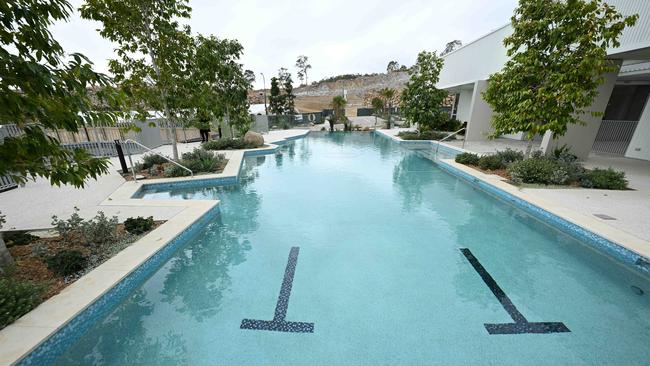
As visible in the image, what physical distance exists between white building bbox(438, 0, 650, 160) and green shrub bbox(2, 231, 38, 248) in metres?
13.5

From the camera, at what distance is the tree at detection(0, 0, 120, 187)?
1986mm

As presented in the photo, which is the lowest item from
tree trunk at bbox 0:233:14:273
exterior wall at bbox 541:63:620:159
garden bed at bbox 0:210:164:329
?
garden bed at bbox 0:210:164:329

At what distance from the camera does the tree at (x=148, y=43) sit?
666cm

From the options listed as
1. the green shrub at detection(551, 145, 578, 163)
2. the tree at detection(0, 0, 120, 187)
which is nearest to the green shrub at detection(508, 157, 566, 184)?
the green shrub at detection(551, 145, 578, 163)

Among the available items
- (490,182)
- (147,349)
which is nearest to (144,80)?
(147,349)

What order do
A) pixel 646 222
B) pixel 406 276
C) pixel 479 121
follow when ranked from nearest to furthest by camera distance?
pixel 406 276 < pixel 646 222 < pixel 479 121

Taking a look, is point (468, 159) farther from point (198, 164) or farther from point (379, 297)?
point (198, 164)

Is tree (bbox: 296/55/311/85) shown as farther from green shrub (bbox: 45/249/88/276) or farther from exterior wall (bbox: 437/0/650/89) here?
green shrub (bbox: 45/249/88/276)

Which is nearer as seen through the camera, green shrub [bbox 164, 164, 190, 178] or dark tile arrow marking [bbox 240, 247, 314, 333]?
dark tile arrow marking [bbox 240, 247, 314, 333]

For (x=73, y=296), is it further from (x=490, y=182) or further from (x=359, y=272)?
(x=490, y=182)

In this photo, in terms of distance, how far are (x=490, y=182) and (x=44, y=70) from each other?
9.06 m

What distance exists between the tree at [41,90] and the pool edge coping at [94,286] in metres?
1.42

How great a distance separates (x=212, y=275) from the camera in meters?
3.96

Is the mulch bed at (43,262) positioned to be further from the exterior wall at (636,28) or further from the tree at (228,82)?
the exterior wall at (636,28)
